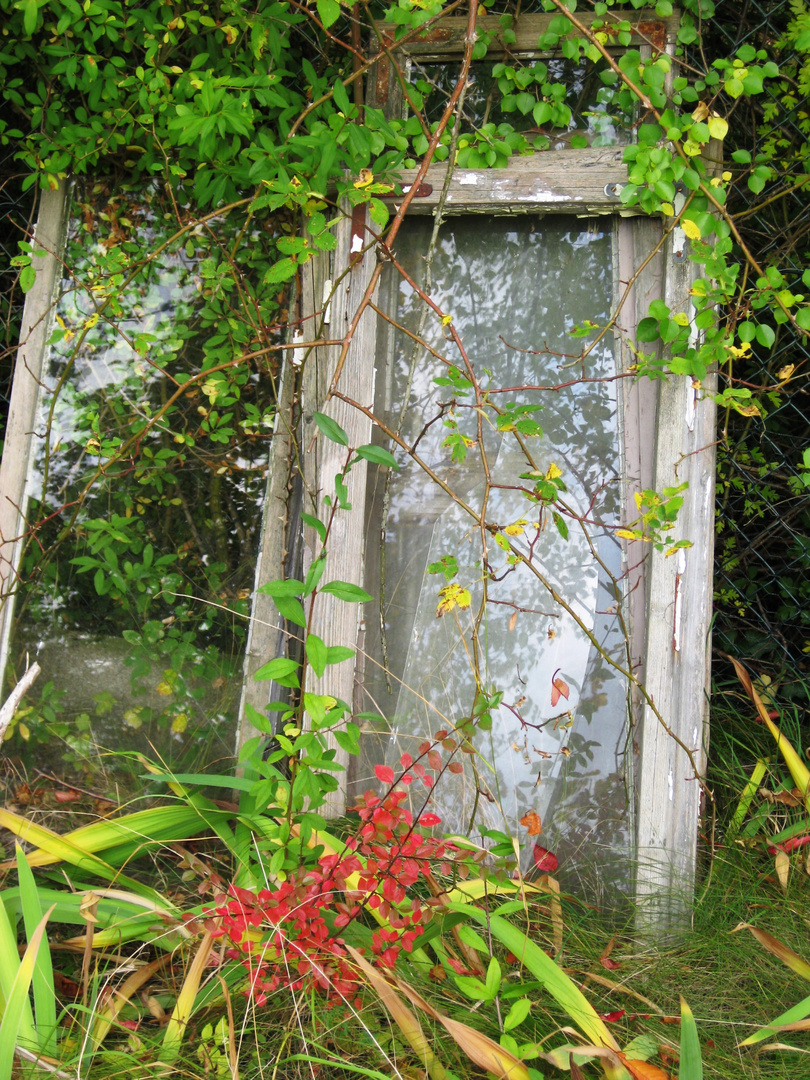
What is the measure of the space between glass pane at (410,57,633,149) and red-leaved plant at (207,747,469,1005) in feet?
4.91

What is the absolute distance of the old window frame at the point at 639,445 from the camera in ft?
6.18

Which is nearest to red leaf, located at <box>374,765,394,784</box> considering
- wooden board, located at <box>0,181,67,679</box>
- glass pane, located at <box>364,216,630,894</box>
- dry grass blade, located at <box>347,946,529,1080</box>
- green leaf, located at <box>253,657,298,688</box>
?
green leaf, located at <box>253,657,298,688</box>

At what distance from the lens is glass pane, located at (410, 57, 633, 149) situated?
1.89 metres

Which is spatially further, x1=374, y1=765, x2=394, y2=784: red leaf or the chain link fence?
the chain link fence

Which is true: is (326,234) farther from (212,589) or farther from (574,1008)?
(574,1008)

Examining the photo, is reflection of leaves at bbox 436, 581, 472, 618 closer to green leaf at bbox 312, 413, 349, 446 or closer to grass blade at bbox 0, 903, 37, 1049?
green leaf at bbox 312, 413, 349, 446

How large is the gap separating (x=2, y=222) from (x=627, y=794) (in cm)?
246

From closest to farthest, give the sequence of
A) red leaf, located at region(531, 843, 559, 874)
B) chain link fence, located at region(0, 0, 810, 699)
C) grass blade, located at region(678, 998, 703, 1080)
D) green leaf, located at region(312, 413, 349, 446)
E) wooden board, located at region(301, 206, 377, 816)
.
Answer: grass blade, located at region(678, 998, 703, 1080)
green leaf, located at region(312, 413, 349, 446)
red leaf, located at region(531, 843, 559, 874)
wooden board, located at region(301, 206, 377, 816)
chain link fence, located at region(0, 0, 810, 699)

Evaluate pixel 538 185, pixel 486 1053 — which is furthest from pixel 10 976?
pixel 538 185

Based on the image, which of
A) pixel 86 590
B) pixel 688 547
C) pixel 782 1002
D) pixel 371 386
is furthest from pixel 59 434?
pixel 782 1002

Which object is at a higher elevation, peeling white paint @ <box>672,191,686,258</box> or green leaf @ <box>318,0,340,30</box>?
green leaf @ <box>318,0,340,30</box>

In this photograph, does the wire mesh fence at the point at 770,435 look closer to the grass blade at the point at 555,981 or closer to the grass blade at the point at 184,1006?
the grass blade at the point at 555,981

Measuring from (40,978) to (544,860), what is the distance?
3.27 ft

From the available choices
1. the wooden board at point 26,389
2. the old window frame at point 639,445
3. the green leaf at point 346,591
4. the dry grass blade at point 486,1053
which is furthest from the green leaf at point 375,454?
the wooden board at point 26,389
